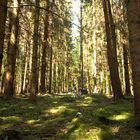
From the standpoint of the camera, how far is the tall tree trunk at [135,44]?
1001 centimetres

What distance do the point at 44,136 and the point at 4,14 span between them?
4.07m

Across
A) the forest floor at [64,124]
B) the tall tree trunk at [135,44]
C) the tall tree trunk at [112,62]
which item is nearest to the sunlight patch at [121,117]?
the forest floor at [64,124]

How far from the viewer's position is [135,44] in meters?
10.2

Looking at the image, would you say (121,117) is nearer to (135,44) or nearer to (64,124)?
(64,124)

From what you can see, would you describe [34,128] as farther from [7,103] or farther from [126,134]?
[7,103]

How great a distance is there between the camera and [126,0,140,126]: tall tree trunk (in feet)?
32.8

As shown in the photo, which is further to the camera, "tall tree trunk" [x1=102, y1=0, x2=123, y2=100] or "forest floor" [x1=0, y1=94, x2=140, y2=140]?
"tall tree trunk" [x1=102, y1=0, x2=123, y2=100]

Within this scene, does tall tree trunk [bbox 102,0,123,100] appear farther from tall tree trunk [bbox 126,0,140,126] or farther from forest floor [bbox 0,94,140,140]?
tall tree trunk [bbox 126,0,140,126]

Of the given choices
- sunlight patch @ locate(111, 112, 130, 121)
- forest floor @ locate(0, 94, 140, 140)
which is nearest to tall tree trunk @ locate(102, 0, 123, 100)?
forest floor @ locate(0, 94, 140, 140)

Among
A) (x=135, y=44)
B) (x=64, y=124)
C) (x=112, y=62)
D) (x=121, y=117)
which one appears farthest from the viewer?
(x=112, y=62)

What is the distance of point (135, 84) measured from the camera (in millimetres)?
10055

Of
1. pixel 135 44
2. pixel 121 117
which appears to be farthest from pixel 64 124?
pixel 135 44

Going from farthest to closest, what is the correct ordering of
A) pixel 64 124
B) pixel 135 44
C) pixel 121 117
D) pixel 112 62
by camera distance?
pixel 112 62
pixel 121 117
pixel 64 124
pixel 135 44

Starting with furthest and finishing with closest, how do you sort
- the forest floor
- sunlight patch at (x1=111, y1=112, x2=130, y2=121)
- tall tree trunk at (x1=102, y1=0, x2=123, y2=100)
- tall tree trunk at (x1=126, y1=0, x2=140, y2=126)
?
tall tree trunk at (x1=102, y1=0, x2=123, y2=100)
sunlight patch at (x1=111, y1=112, x2=130, y2=121)
tall tree trunk at (x1=126, y1=0, x2=140, y2=126)
the forest floor
